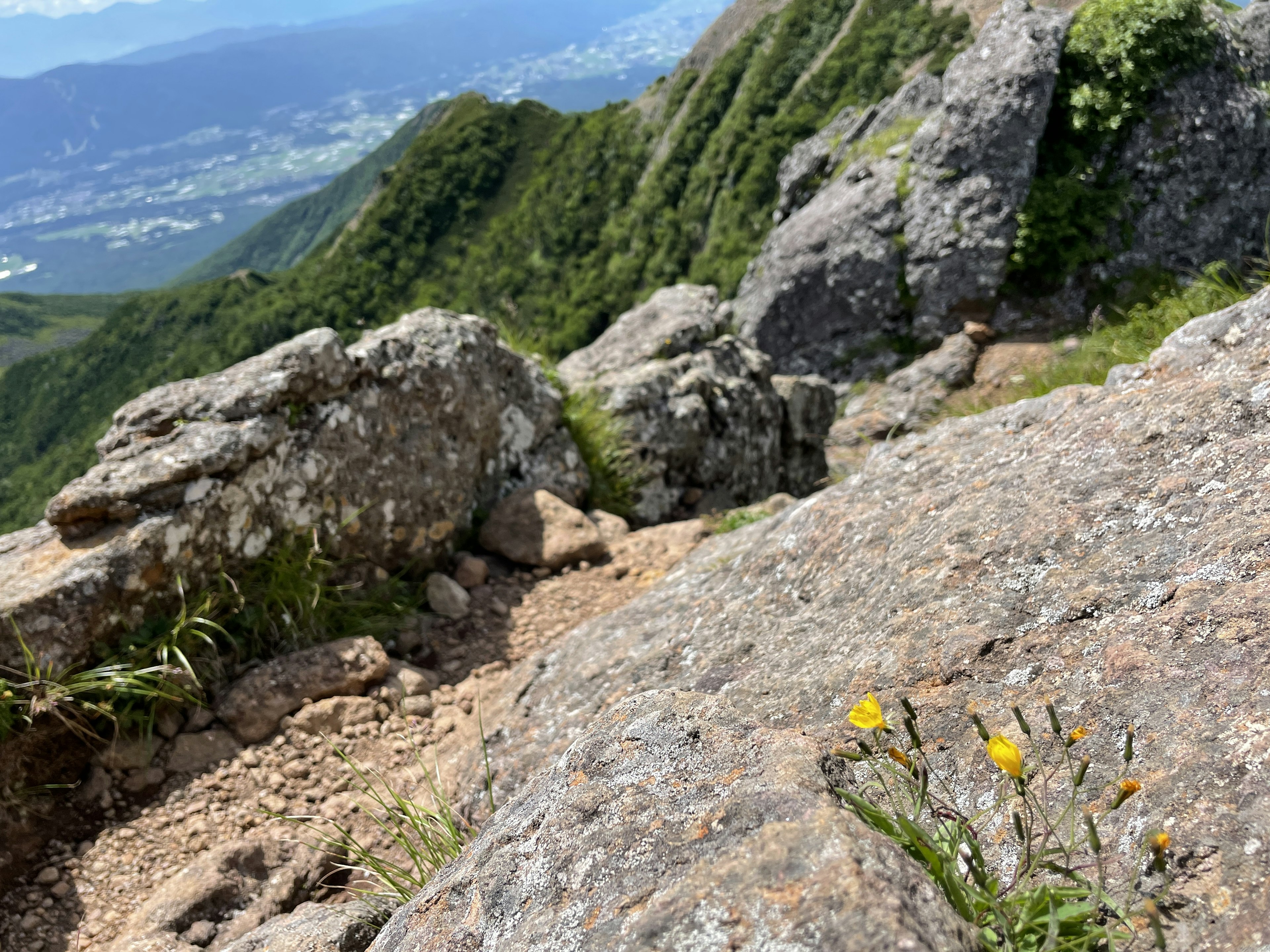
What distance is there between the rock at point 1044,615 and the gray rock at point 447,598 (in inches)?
55.0

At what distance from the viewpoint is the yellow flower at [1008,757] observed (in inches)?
60.7

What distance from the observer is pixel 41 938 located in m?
3.36

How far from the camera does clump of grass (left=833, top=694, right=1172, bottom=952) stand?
4.89 feet

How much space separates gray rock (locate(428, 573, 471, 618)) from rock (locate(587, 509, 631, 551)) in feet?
4.55

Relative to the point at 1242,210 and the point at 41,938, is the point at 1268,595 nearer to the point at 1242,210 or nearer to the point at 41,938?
the point at 41,938

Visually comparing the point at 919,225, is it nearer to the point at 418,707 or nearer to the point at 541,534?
the point at 541,534

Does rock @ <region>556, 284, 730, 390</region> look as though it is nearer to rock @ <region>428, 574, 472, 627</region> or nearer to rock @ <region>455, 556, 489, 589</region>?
rock @ <region>455, 556, 489, 589</region>

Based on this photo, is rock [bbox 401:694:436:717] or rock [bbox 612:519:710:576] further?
rock [bbox 612:519:710:576]

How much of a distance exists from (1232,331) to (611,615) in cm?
352

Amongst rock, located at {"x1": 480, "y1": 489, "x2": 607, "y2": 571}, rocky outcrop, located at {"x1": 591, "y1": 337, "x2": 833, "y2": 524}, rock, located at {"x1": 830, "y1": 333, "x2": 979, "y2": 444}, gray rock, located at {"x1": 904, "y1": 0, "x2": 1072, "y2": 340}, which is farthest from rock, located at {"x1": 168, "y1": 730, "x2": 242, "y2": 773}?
gray rock, located at {"x1": 904, "y1": 0, "x2": 1072, "y2": 340}

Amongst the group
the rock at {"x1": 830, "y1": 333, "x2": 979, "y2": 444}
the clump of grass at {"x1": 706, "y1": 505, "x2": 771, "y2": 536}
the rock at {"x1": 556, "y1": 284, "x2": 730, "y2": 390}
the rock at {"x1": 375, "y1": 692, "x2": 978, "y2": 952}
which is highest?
the rock at {"x1": 556, "y1": 284, "x2": 730, "y2": 390}

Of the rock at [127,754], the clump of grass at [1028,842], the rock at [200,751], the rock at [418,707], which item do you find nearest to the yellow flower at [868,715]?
the clump of grass at [1028,842]

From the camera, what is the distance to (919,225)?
525 inches

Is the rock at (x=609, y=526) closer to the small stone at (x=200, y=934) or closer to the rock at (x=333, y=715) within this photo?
the rock at (x=333, y=715)
